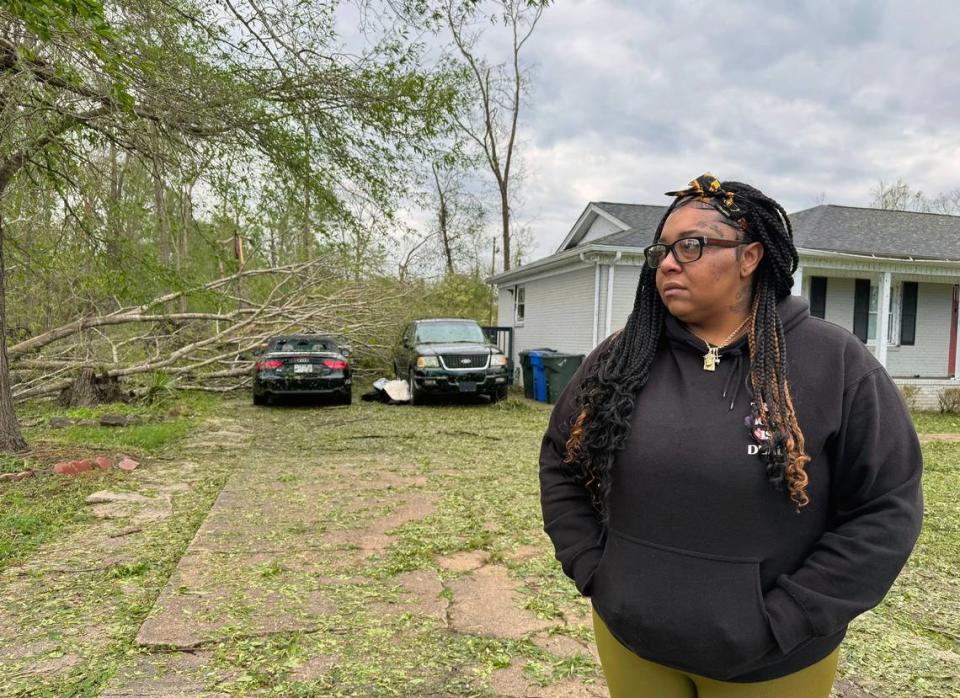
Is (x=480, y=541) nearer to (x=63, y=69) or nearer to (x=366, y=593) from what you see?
(x=366, y=593)

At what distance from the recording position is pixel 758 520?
58.2 inches

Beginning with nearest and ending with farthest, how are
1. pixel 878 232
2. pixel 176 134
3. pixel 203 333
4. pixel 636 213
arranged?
1. pixel 176 134
2. pixel 203 333
3. pixel 878 232
4. pixel 636 213

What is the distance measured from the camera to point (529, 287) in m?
19.8

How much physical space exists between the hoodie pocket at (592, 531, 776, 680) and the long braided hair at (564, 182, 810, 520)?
0.66 ft

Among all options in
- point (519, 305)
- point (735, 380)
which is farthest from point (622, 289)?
Answer: point (735, 380)

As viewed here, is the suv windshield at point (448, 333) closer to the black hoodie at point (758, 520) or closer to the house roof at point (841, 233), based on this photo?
the house roof at point (841, 233)

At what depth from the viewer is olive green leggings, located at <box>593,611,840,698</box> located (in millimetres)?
1538

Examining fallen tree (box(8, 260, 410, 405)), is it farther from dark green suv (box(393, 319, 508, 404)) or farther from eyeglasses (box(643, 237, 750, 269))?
eyeglasses (box(643, 237, 750, 269))

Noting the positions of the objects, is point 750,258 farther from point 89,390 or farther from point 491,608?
point 89,390

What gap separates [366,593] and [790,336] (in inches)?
116

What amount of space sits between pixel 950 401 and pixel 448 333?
11204 mm

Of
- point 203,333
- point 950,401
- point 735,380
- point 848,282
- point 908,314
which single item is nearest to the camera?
point 735,380

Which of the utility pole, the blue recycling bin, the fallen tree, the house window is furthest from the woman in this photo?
the utility pole

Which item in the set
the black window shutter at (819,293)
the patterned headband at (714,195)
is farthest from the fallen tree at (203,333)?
the black window shutter at (819,293)
